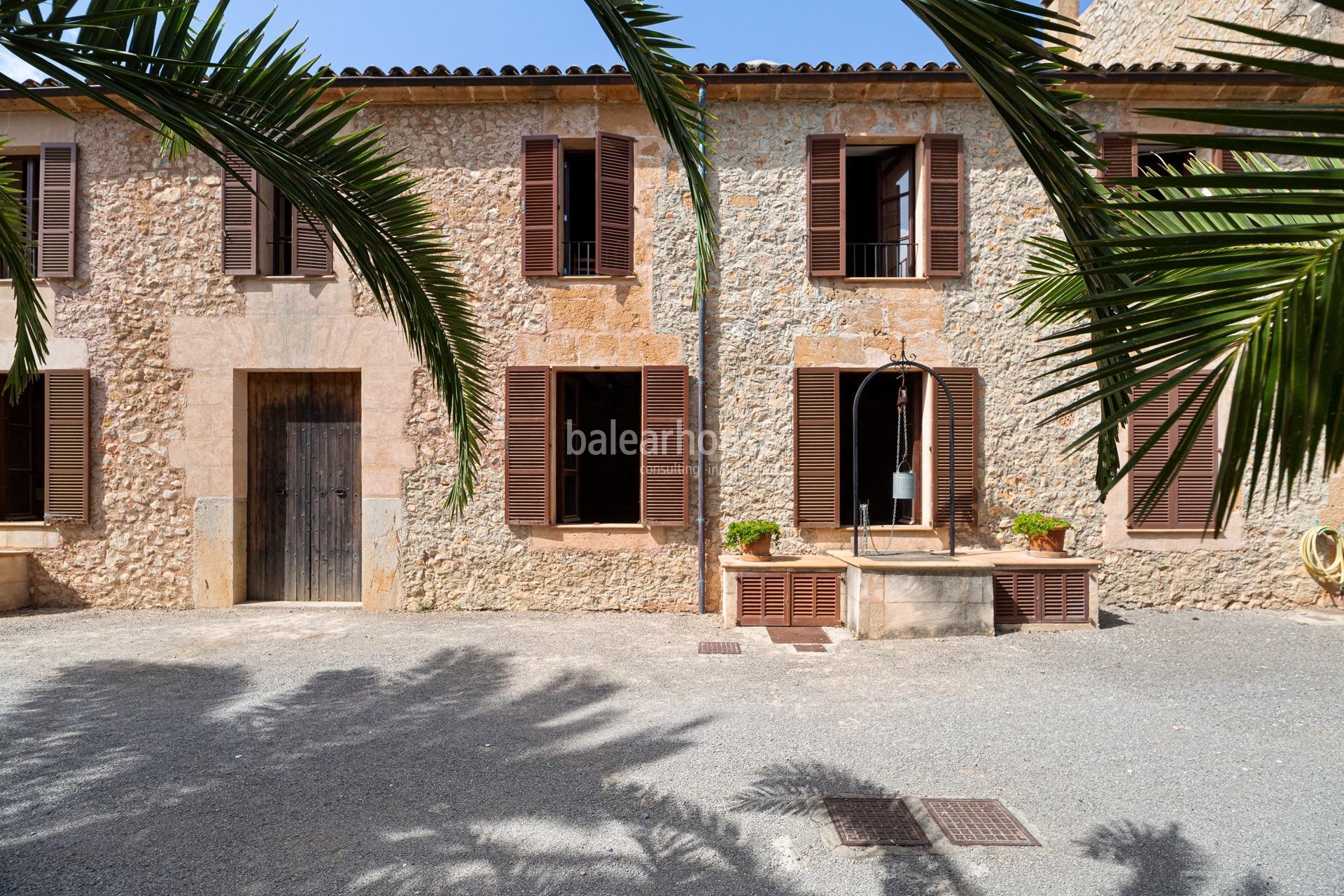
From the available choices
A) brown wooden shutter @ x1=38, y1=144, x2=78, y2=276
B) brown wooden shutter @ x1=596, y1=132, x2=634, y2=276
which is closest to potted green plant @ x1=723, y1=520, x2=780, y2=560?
brown wooden shutter @ x1=596, y1=132, x2=634, y2=276

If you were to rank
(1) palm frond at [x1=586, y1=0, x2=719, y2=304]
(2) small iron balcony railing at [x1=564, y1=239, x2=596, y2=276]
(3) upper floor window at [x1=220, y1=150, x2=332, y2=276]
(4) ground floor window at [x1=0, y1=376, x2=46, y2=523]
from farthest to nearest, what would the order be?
1. (4) ground floor window at [x1=0, y1=376, x2=46, y2=523]
2. (2) small iron balcony railing at [x1=564, y1=239, x2=596, y2=276]
3. (3) upper floor window at [x1=220, y1=150, x2=332, y2=276]
4. (1) palm frond at [x1=586, y1=0, x2=719, y2=304]

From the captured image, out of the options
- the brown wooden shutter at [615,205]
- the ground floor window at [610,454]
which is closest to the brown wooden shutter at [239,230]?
the brown wooden shutter at [615,205]

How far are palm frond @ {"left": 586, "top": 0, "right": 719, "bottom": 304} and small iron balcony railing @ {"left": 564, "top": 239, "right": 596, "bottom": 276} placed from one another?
4.82 meters

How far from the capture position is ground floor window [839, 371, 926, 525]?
25.7 ft

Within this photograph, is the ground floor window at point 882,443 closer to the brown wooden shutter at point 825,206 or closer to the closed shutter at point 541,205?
the brown wooden shutter at point 825,206

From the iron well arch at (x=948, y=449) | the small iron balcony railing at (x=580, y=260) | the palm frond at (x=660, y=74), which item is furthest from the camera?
the small iron balcony railing at (x=580, y=260)

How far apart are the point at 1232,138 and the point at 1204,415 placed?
0.39m

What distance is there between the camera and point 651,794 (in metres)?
3.20

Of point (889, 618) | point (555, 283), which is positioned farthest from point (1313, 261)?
point (555, 283)

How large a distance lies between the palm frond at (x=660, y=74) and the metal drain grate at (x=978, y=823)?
2305mm

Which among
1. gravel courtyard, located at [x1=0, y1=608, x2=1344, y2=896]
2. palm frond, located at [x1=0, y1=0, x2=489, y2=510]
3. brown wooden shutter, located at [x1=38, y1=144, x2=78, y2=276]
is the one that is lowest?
gravel courtyard, located at [x1=0, y1=608, x2=1344, y2=896]

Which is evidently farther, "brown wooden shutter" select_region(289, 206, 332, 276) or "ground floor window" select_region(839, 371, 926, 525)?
"ground floor window" select_region(839, 371, 926, 525)

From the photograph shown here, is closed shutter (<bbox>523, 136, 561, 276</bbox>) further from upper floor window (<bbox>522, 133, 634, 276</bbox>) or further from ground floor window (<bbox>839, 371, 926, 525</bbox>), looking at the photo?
ground floor window (<bbox>839, 371, 926, 525</bbox>)

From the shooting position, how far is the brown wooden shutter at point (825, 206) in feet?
24.2
